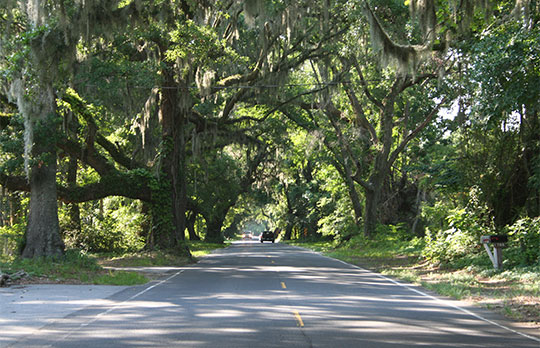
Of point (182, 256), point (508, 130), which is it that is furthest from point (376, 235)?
point (508, 130)

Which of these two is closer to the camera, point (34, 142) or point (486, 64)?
point (486, 64)


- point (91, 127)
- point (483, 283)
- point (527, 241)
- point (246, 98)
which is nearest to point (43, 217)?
point (91, 127)

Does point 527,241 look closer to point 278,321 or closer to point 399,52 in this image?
point 399,52

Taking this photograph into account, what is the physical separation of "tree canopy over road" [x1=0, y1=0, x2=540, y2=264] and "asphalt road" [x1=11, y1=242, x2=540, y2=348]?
643cm

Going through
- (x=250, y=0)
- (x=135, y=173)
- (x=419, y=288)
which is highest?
(x=250, y=0)

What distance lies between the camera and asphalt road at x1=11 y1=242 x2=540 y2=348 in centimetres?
721

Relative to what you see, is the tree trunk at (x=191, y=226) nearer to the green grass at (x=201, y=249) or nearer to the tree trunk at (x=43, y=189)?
the green grass at (x=201, y=249)

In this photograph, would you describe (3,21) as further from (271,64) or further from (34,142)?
(271,64)

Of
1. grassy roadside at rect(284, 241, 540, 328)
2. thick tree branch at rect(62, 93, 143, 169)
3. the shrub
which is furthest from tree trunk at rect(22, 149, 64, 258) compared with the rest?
the shrub

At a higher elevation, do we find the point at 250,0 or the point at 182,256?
the point at 250,0

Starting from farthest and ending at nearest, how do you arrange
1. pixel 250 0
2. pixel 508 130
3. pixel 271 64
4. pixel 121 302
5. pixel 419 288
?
pixel 271 64, pixel 508 130, pixel 250 0, pixel 419 288, pixel 121 302

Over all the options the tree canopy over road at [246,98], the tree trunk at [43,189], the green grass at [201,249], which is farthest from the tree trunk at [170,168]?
the green grass at [201,249]

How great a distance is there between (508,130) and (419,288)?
7.42 metres

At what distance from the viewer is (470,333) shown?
26.1 feet
